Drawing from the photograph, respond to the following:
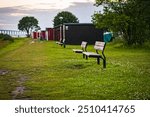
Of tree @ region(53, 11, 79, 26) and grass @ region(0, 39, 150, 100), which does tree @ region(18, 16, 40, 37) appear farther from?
tree @ region(53, 11, 79, 26)

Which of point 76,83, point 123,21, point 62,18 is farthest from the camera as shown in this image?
point 62,18

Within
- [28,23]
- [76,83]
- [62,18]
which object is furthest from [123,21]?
[76,83]

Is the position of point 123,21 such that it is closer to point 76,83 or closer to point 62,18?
point 62,18

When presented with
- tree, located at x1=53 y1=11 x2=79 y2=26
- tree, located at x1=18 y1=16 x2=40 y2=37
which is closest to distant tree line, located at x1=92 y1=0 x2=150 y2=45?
tree, located at x1=53 y1=11 x2=79 y2=26

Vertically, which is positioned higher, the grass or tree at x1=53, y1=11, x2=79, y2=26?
tree at x1=53, y1=11, x2=79, y2=26

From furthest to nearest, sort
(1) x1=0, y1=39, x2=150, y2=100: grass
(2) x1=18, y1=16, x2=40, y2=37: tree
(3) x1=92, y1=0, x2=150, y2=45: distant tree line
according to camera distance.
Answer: (3) x1=92, y1=0, x2=150, y2=45: distant tree line, (2) x1=18, y1=16, x2=40, y2=37: tree, (1) x1=0, y1=39, x2=150, y2=100: grass

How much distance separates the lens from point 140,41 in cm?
3059

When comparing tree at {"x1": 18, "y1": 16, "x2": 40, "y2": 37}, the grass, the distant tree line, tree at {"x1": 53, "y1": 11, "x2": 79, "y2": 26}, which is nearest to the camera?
the grass

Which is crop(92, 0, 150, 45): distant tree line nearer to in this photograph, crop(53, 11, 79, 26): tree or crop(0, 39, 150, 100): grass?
crop(53, 11, 79, 26): tree

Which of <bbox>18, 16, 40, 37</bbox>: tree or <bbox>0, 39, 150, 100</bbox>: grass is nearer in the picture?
<bbox>0, 39, 150, 100</bbox>: grass

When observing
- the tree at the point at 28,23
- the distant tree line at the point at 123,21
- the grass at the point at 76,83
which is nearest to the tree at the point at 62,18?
the distant tree line at the point at 123,21

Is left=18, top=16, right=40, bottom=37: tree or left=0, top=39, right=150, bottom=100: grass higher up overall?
left=18, top=16, right=40, bottom=37: tree

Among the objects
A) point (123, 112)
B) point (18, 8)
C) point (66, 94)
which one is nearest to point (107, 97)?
point (66, 94)

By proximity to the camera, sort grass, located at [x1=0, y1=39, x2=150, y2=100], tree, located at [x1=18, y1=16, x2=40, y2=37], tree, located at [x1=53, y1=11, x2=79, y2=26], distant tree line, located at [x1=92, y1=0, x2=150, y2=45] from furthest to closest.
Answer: tree, located at [x1=53, y1=11, x2=79, y2=26]
distant tree line, located at [x1=92, y1=0, x2=150, y2=45]
tree, located at [x1=18, y1=16, x2=40, y2=37]
grass, located at [x1=0, y1=39, x2=150, y2=100]
